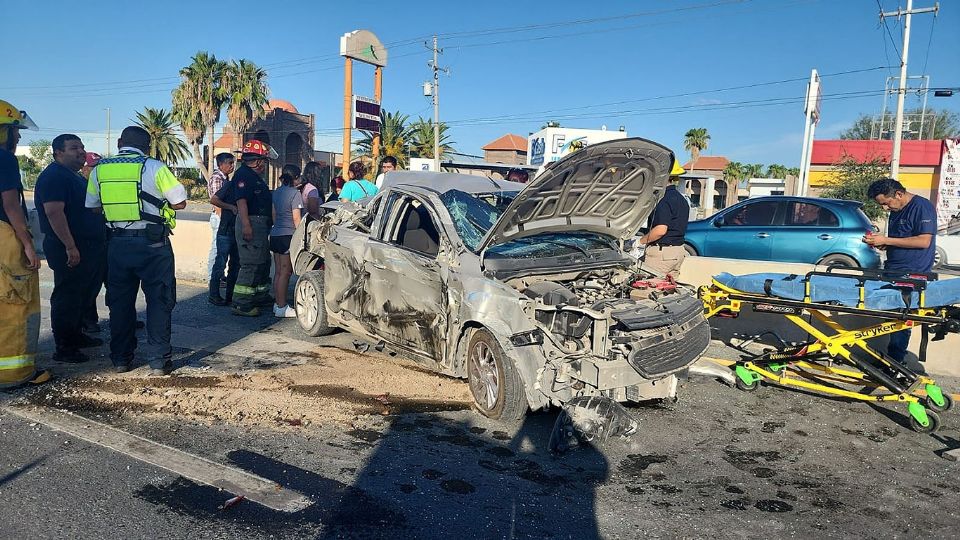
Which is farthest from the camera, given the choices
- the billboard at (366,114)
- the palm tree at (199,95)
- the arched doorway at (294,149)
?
the arched doorway at (294,149)

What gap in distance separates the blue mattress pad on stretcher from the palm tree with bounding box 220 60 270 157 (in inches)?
1726

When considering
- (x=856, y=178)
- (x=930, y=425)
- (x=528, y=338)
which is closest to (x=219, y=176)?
(x=528, y=338)

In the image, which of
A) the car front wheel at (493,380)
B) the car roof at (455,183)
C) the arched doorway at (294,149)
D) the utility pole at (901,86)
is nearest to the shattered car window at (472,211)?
the car roof at (455,183)

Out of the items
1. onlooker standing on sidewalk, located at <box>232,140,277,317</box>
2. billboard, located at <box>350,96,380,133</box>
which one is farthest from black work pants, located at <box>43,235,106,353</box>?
billboard, located at <box>350,96,380,133</box>

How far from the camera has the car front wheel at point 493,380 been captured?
4.28 m

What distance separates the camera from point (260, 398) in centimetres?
482

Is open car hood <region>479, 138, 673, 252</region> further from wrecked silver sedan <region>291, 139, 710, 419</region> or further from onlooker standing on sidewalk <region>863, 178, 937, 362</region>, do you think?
onlooker standing on sidewalk <region>863, 178, 937, 362</region>

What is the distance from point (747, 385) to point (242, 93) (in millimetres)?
44213

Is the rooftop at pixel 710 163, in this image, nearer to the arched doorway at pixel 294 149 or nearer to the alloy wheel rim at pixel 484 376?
the arched doorway at pixel 294 149

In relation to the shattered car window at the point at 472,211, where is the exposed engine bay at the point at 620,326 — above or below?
below

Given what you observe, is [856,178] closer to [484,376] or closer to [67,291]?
[484,376]

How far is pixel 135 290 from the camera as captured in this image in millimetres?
5324

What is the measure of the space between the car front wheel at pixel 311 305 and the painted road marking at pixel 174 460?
2.61m

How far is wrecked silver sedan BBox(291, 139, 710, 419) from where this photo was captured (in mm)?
4160
